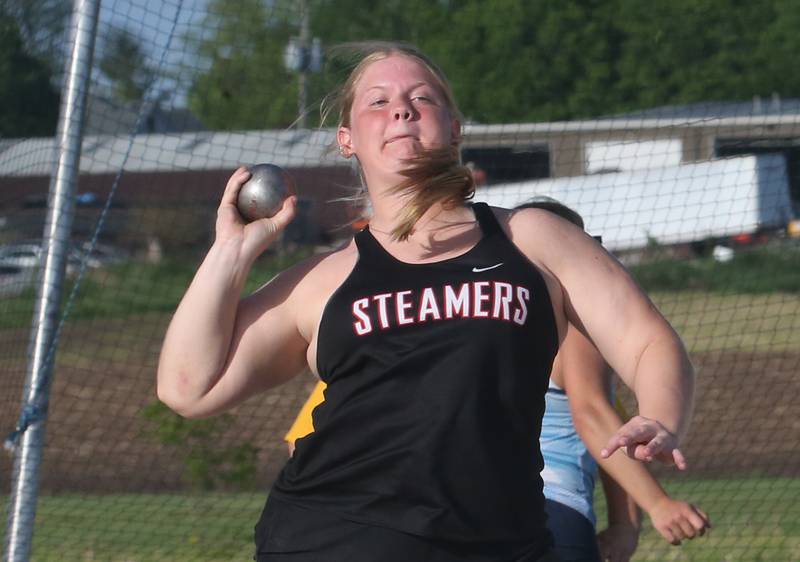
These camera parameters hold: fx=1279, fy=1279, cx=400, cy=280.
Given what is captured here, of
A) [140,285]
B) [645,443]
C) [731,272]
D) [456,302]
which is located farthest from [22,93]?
[731,272]

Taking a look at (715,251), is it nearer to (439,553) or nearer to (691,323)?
(691,323)

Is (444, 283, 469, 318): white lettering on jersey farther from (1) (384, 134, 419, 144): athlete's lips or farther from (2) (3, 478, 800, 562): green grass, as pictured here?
(2) (3, 478, 800, 562): green grass

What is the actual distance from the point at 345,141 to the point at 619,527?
1.42 m

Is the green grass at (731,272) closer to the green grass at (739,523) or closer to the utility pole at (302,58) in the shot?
the green grass at (739,523)

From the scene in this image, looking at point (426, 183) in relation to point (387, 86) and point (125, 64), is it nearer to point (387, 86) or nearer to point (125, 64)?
point (387, 86)

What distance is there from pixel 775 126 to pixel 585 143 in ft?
4.22

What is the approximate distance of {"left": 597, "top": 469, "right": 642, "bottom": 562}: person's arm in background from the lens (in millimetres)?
3354

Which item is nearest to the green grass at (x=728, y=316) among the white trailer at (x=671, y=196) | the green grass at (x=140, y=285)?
the white trailer at (x=671, y=196)

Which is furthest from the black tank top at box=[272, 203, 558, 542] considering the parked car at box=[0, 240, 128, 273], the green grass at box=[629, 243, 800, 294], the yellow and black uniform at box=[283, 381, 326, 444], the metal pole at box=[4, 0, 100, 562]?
the green grass at box=[629, 243, 800, 294]

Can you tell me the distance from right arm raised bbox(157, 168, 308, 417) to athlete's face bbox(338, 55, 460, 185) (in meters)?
0.19

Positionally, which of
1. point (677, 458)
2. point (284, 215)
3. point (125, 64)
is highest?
point (125, 64)

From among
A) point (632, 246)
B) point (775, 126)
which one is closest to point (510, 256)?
point (775, 126)

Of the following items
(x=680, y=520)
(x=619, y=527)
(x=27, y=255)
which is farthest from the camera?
(x=27, y=255)

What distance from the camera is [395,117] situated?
2.36 metres
